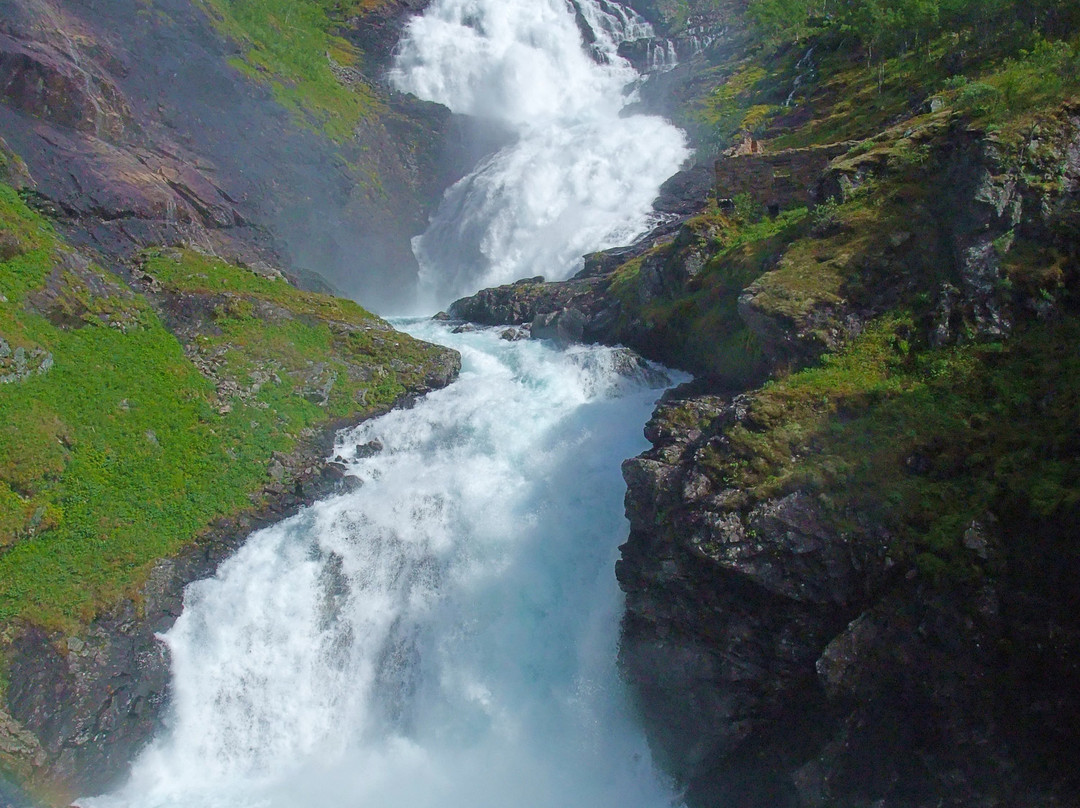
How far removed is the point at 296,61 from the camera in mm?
46312

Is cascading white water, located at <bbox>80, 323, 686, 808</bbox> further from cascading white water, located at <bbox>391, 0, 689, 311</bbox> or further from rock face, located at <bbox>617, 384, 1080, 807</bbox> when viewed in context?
cascading white water, located at <bbox>391, 0, 689, 311</bbox>

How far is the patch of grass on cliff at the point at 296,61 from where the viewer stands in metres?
40.9

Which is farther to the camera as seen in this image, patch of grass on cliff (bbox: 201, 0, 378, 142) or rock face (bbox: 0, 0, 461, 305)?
patch of grass on cliff (bbox: 201, 0, 378, 142)

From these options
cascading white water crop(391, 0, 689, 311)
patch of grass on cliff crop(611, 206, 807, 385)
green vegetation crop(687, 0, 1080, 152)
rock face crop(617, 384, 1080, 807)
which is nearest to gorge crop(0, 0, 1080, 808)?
rock face crop(617, 384, 1080, 807)

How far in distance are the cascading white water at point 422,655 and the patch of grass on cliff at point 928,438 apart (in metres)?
4.89

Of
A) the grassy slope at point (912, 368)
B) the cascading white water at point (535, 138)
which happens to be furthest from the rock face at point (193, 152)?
the grassy slope at point (912, 368)

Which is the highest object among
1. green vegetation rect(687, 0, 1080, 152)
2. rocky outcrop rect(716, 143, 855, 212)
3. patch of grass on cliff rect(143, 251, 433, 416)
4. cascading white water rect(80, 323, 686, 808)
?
green vegetation rect(687, 0, 1080, 152)

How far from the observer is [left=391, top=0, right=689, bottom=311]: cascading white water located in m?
39.3

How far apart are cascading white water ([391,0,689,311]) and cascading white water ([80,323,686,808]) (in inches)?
891

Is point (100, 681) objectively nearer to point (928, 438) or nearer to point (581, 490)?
point (581, 490)

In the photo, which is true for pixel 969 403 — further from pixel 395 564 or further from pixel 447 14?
pixel 447 14

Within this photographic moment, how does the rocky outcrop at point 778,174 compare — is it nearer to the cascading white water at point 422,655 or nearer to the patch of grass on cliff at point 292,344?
the cascading white water at point 422,655

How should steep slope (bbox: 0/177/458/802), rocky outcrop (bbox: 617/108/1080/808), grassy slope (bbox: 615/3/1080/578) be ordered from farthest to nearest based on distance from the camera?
steep slope (bbox: 0/177/458/802) < grassy slope (bbox: 615/3/1080/578) < rocky outcrop (bbox: 617/108/1080/808)

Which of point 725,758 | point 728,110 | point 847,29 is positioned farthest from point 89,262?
point 728,110
